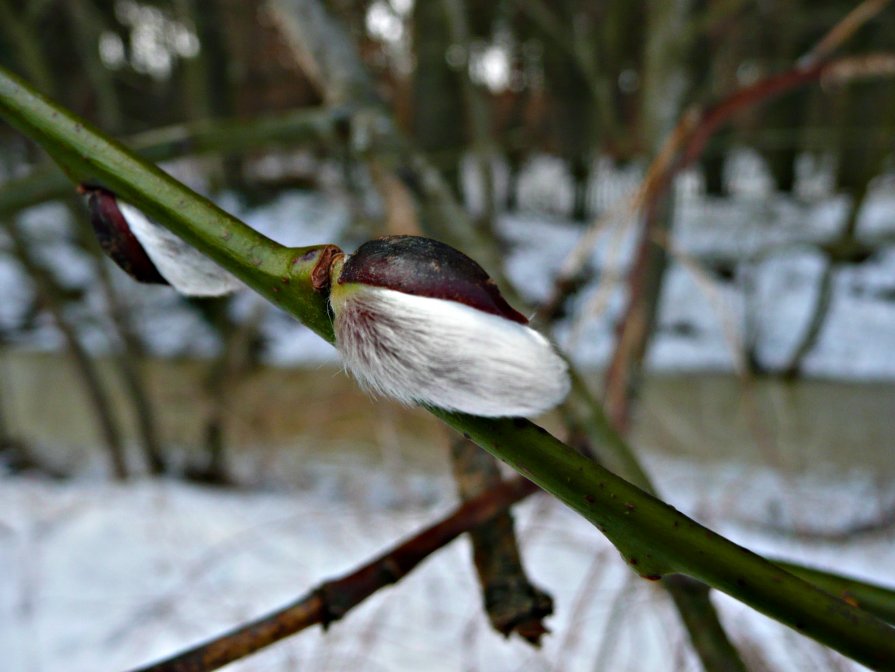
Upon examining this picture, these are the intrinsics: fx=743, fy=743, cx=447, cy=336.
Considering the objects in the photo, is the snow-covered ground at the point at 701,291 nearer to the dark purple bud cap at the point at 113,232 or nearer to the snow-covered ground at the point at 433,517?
the snow-covered ground at the point at 433,517

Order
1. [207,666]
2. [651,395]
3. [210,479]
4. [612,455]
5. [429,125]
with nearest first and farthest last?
[207,666] → [612,455] → [210,479] → [651,395] → [429,125]

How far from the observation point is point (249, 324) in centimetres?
303

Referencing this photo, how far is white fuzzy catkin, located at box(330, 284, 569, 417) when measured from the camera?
28 cm

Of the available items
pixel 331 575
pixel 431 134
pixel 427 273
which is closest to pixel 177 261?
pixel 427 273

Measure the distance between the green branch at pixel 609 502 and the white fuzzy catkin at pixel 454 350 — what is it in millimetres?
15

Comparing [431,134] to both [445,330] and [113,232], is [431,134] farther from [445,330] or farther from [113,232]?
[445,330]

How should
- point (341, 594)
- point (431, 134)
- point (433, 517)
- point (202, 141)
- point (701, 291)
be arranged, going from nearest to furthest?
point (341, 594), point (202, 141), point (433, 517), point (701, 291), point (431, 134)

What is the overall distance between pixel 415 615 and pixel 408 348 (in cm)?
165

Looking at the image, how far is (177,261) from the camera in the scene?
0.38 metres

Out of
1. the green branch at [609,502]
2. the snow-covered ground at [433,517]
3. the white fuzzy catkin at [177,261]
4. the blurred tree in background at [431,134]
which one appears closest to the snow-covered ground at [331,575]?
the snow-covered ground at [433,517]

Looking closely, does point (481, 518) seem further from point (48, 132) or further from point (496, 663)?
point (496, 663)

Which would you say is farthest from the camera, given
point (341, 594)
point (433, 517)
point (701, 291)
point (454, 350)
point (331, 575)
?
point (701, 291)

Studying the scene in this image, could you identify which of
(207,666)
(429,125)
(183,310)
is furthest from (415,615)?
(429,125)

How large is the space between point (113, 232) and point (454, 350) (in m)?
0.20
